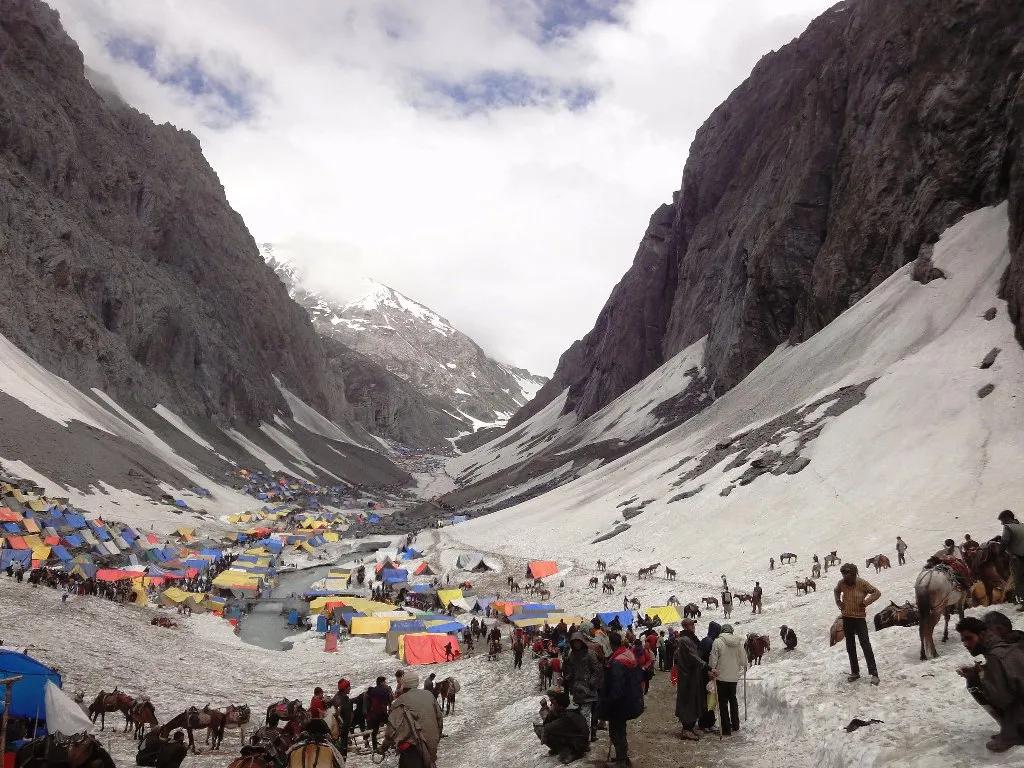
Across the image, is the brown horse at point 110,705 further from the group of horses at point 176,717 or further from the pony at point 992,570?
the pony at point 992,570

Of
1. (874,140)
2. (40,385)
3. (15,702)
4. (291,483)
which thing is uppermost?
(874,140)

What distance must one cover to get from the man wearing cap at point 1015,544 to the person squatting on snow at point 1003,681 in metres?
4.54

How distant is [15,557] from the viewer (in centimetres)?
3625

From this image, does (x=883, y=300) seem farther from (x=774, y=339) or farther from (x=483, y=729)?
(x=483, y=729)

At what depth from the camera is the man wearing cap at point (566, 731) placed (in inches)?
409

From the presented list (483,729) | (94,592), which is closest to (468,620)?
(94,592)

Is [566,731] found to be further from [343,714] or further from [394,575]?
[394,575]

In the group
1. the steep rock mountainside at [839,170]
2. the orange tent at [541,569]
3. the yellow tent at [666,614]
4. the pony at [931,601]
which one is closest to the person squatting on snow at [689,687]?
the pony at [931,601]

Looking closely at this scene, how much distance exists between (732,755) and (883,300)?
57816 millimetres

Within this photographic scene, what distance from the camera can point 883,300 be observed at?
5800 cm

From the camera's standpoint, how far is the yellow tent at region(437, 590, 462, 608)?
41.7 metres

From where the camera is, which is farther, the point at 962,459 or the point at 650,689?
the point at 962,459

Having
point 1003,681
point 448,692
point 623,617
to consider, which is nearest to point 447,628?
point 623,617

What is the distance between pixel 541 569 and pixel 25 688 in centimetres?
3543
